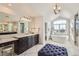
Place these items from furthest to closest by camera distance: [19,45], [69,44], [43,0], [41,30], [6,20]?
[41,30], [19,45], [6,20], [69,44], [43,0]

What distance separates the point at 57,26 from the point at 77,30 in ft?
2.35

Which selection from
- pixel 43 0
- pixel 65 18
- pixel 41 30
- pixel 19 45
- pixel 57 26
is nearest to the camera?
pixel 43 0

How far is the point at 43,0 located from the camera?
1.23m

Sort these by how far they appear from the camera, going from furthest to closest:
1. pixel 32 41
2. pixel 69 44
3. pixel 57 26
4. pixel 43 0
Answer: pixel 32 41 < pixel 69 44 < pixel 57 26 < pixel 43 0

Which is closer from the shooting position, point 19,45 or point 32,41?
point 19,45

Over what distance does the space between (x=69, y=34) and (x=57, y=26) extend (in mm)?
662

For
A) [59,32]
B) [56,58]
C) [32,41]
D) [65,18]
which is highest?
[65,18]

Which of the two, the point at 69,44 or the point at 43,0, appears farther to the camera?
the point at 69,44

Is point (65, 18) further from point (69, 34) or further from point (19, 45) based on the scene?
point (19, 45)

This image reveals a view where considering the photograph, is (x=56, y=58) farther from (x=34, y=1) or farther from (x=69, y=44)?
(x=69, y=44)

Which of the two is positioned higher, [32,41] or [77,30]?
[77,30]

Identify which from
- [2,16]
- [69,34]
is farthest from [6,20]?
[69,34]

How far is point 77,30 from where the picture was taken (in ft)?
10.9

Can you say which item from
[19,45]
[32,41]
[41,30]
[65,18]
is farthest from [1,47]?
[41,30]
